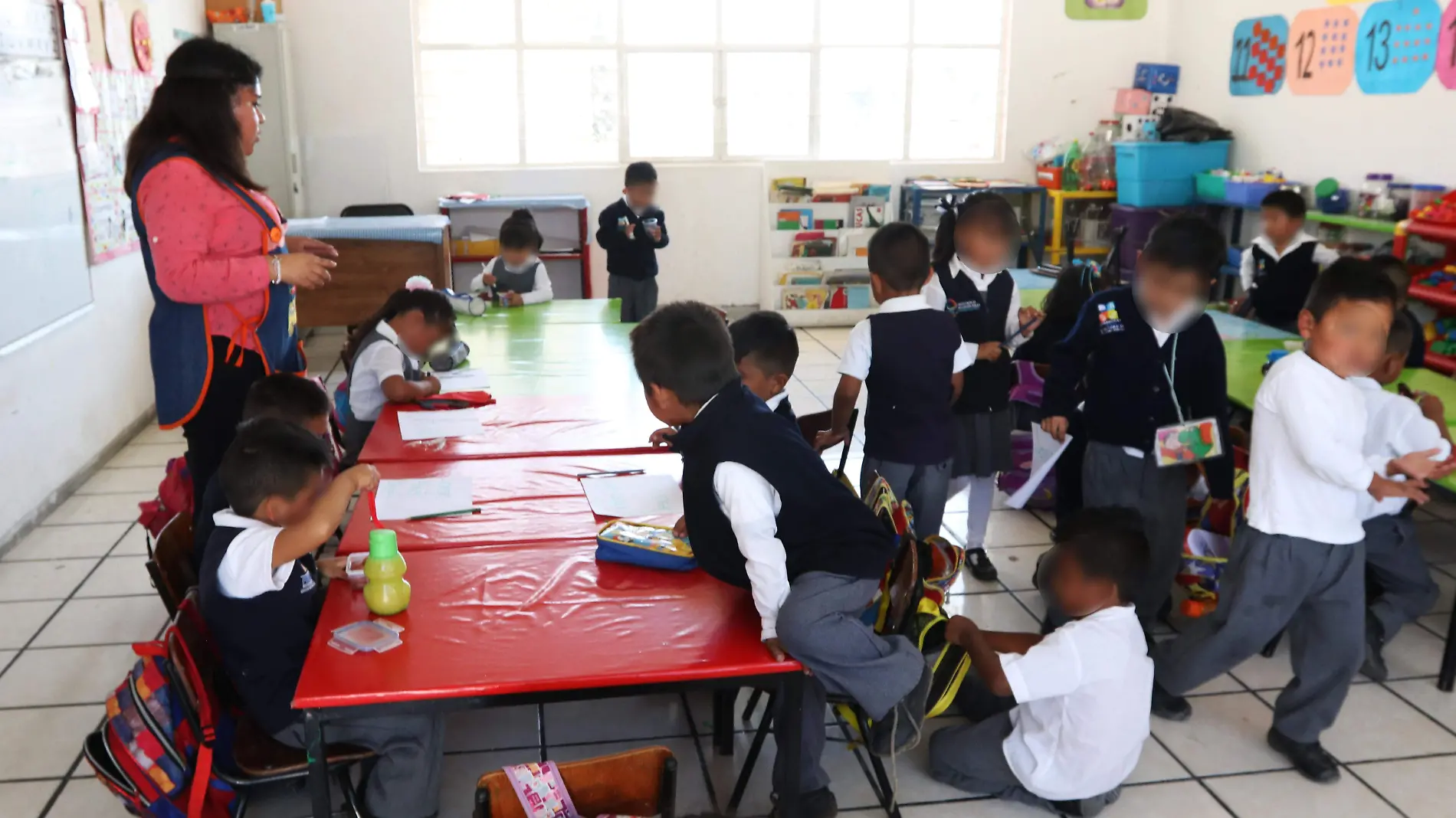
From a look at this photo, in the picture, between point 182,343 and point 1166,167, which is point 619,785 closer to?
point 182,343

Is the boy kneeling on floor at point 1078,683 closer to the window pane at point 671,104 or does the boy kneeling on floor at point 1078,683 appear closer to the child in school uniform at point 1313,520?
the child in school uniform at point 1313,520

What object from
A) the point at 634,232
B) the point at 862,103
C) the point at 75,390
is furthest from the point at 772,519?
the point at 862,103

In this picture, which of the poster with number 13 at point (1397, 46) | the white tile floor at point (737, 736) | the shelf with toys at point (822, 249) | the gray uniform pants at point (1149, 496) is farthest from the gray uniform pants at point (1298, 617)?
the shelf with toys at point (822, 249)

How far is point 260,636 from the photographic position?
2.04 m

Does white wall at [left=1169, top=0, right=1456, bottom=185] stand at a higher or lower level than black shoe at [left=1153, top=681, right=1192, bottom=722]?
higher

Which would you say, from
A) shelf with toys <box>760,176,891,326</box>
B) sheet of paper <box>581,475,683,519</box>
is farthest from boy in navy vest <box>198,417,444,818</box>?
shelf with toys <box>760,176,891,326</box>

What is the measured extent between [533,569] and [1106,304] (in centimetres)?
167

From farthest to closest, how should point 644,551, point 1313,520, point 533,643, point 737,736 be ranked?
point 737,736
point 1313,520
point 644,551
point 533,643

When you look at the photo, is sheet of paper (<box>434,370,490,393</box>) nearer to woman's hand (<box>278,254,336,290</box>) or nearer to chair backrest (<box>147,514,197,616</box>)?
woman's hand (<box>278,254,336,290</box>)

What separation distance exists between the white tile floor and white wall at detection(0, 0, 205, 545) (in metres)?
0.52

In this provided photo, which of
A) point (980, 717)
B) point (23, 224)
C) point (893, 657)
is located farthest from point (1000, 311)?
point (23, 224)

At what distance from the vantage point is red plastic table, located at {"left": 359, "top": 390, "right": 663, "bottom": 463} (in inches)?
113

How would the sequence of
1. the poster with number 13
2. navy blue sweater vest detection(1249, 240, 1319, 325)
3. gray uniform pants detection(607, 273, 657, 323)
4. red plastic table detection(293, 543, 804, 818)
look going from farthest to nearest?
gray uniform pants detection(607, 273, 657, 323), the poster with number 13, navy blue sweater vest detection(1249, 240, 1319, 325), red plastic table detection(293, 543, 804, 818)

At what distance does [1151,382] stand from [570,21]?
5.83m
